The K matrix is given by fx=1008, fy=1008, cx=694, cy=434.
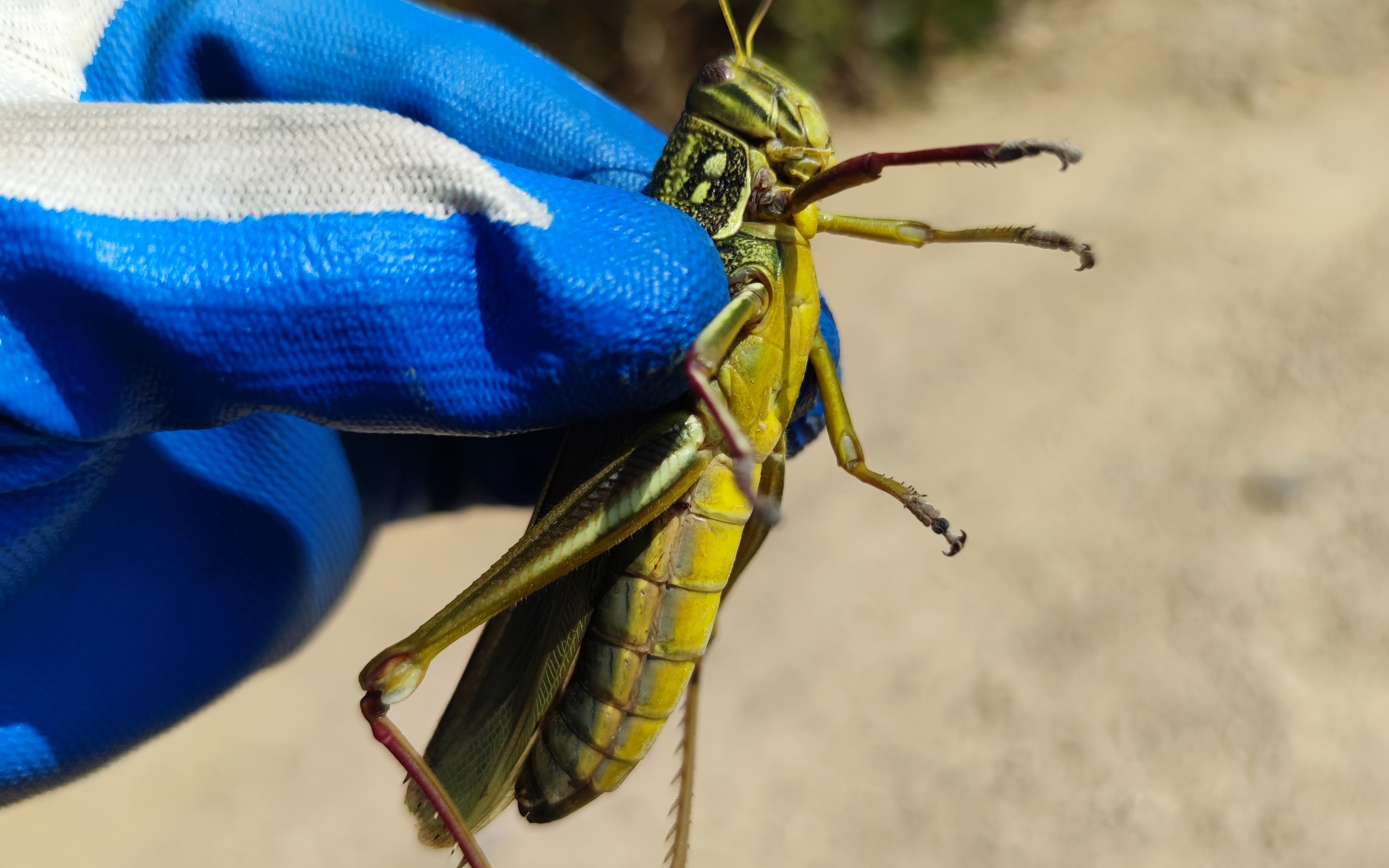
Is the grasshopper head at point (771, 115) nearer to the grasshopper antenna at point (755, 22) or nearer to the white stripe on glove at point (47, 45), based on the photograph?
the grasshopper antenna at point (755, 22)

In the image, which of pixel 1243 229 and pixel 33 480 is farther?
pixel 1243 229

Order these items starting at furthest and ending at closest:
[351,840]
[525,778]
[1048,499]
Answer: [1048,499]
[351,840]
[525,778]

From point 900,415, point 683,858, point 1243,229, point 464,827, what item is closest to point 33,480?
point 464,827

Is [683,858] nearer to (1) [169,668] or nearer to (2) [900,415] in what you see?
(1) [169,668]

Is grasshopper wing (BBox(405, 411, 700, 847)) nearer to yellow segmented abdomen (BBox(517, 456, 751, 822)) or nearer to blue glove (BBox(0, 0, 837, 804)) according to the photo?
yellow segmented abdomen (BBox(517, 456, 751, 822))

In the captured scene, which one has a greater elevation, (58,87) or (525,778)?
(58,87)

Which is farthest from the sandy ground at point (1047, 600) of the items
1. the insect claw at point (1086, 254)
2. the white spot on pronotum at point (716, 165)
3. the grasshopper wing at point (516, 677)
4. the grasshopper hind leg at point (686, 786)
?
the white spot on pronotum at point (716, 165)
